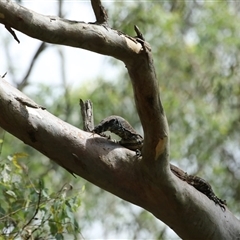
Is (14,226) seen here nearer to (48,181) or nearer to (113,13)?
(48,181)

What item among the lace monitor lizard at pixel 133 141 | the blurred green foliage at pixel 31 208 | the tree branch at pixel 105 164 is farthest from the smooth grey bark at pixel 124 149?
the blurred green foliage at pixel 31 208

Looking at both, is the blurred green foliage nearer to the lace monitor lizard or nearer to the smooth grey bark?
the lace monitor lizard

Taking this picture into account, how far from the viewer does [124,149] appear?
3420mm

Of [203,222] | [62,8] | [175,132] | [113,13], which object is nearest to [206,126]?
[175,132]

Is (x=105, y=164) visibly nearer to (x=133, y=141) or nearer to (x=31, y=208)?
(x=133, y=141)

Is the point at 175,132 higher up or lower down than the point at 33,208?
higher up

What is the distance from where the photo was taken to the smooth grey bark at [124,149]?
2.86 metres

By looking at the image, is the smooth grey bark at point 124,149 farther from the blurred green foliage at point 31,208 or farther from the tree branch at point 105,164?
the blurred green foliage at point 31,208

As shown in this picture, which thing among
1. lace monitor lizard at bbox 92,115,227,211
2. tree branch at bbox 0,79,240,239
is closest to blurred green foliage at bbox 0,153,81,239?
lace monitor lizard at bbox 92,115,227,211

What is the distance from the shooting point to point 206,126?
34.4 feet

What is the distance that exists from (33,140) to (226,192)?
7452 mm

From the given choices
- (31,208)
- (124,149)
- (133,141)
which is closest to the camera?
(124,149)

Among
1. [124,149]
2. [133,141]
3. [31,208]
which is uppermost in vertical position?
[133,141]

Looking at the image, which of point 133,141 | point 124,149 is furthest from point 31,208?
point 124,149
